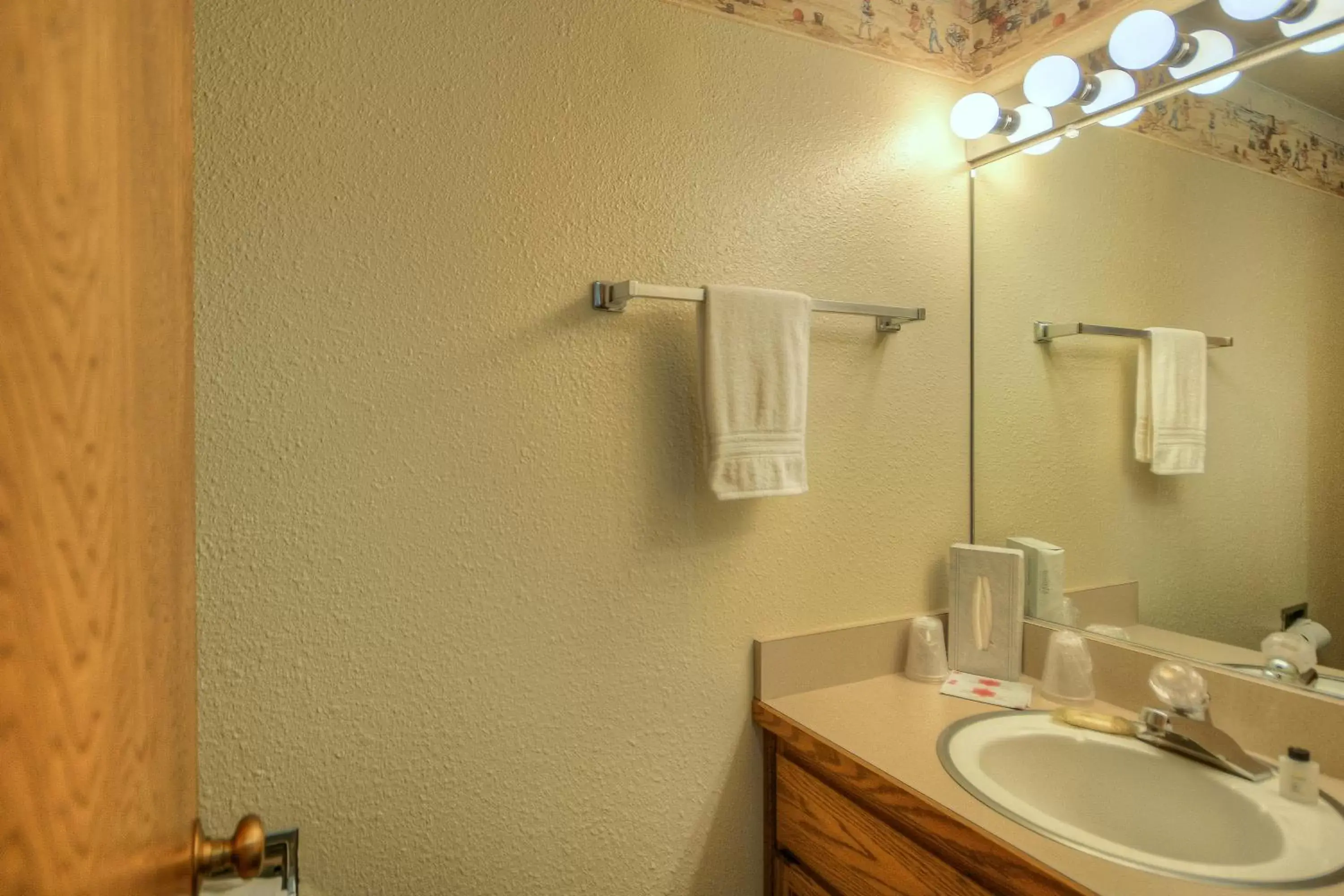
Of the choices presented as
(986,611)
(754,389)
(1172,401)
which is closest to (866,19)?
(754,389)

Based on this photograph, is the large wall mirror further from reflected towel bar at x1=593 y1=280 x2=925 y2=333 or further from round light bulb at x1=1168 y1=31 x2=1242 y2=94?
reflected towel bar at x1=593 y1=280 x2=925 y2=333

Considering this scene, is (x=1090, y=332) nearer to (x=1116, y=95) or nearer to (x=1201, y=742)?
(x=1116, y=95)

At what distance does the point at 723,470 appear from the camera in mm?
1183

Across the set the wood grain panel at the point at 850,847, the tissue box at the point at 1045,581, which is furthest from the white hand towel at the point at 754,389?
the tissue box at the point at 1045,581

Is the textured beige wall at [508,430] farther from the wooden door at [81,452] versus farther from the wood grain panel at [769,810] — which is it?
the wooden door at [81,452]

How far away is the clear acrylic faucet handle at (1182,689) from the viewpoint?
1.12 m

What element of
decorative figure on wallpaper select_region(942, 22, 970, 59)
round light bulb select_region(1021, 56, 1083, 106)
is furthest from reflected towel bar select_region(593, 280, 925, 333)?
decorative figure on wallpaper select_region(942, 22, 970, 59)

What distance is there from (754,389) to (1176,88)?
34.0 inches

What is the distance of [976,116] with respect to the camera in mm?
1489

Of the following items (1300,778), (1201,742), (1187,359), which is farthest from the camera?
(1187,359)

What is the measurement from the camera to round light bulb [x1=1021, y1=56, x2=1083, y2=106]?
1.35m

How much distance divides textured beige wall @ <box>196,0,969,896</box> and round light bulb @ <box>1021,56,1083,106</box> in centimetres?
26

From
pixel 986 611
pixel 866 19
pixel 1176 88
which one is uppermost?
pixel 866 19

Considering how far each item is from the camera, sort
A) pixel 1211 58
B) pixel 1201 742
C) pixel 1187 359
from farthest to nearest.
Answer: pixel 1187 359 → pixel 1211 58 → pixel 1201 742
